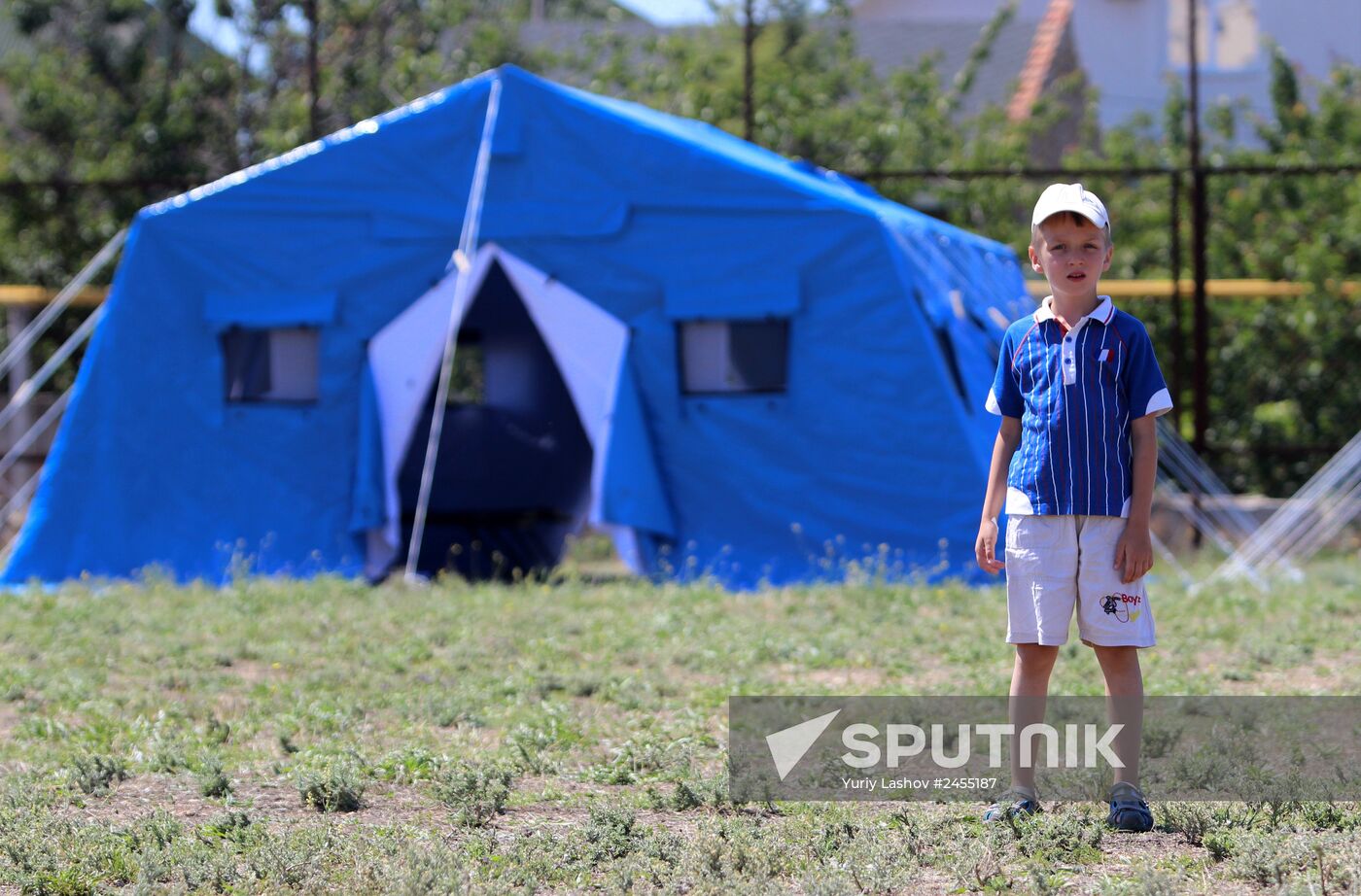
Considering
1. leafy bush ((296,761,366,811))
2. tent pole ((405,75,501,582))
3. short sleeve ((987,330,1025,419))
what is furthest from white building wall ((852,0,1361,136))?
leafy bush ((296,761,366,811))

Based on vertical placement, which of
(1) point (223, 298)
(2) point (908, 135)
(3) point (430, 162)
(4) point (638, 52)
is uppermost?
(4) point (638, 52)

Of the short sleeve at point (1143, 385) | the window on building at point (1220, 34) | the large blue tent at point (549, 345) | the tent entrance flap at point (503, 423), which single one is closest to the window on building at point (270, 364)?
the large blue tent at point (549, 345)

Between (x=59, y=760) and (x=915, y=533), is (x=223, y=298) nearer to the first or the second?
(x=915, y=533)

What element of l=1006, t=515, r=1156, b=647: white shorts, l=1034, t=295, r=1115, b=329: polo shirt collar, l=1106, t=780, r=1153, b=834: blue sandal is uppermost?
l=1034, t=295, r=1115, b=329: polo shirt collar

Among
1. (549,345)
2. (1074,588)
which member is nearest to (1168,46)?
(549,345)

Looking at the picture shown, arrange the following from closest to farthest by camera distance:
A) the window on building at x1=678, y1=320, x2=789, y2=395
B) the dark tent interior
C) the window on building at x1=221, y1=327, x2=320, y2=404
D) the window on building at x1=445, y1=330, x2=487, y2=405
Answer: the window on building at x1=678, y1=320, x2=789, y2=395 < the window on building at x1=221, y1=327, x2=320, y2=404 < the dark tent interior < the window on building at x1=445, y1=330, x2=487, y2=405

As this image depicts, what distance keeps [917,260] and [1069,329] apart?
16.3 ft

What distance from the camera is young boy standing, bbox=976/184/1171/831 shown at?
367 centimetres

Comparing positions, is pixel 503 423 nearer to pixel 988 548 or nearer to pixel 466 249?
pixel 466 249

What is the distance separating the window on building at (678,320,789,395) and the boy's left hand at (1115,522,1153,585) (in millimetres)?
5079

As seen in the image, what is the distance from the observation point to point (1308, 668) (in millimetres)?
5945

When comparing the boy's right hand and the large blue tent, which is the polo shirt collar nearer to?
the boy's right hand

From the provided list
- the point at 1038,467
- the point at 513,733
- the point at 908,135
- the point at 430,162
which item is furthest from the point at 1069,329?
the point at 908,135

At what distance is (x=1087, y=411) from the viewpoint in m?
3.72
